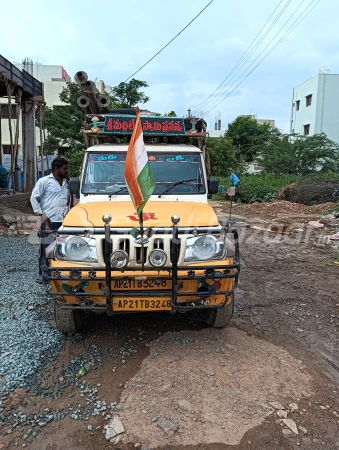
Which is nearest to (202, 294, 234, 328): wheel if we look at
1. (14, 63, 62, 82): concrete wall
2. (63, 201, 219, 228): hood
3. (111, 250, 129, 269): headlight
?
(63, 201, 219, 228): hood

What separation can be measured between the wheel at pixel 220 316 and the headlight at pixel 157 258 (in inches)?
36.2

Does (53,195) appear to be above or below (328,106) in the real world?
below

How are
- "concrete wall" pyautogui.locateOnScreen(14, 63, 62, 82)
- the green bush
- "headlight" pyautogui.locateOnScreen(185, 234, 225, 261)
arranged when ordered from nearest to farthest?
"headlight" pyautogui.locateOnScreen(185, 234, 225, 261) → the green bush → "concrete wall" pyautogui.locateOnScreen(14, 63, 62, 82)

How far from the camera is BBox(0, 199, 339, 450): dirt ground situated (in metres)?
2.53

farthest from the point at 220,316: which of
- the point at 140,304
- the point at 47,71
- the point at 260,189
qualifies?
the point at 47,71

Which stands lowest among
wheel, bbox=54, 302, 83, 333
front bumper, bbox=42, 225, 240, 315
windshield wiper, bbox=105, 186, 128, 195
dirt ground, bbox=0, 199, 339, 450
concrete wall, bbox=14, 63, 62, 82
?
dirt ground, bbox=0, 199, 339, 450

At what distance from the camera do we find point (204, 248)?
11.1 feet

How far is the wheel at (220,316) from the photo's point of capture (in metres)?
3.74

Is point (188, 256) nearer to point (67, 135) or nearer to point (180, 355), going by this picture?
point (180, 355)

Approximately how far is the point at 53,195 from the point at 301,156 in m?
21.5

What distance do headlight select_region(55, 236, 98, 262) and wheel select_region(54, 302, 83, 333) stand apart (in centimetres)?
51

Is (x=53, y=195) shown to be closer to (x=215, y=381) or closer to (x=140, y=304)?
(x=140, y=304)

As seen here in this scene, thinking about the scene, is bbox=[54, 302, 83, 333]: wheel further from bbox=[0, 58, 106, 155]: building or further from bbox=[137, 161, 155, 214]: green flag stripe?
bbox=[0, 58, 106, 155]: building

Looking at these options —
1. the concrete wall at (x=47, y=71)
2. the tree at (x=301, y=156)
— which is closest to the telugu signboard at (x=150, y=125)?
the tree at (x=301, y=156)
